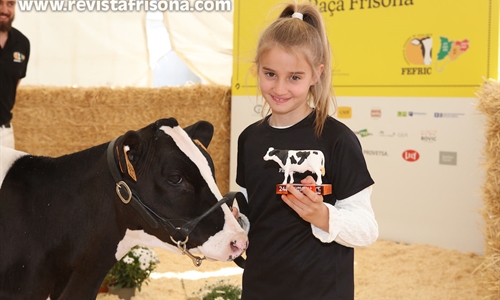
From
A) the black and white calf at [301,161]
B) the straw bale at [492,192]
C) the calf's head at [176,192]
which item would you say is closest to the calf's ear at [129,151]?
the calf's head at [176,192]

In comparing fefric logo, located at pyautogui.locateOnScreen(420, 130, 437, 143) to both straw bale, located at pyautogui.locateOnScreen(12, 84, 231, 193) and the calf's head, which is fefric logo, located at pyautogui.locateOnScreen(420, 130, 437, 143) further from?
the calf's head

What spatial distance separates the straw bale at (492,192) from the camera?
3.73 m

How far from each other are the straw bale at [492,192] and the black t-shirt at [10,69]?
142 inches

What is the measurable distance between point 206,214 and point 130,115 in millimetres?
5231

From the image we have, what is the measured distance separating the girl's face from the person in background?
3.39 meters

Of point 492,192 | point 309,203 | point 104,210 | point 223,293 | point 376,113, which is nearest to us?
point 309,203

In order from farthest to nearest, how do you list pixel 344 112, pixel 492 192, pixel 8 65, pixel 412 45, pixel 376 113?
pixel 344 112 < pixel 376 113 < pixel 412 45 < pixel 8 65 < pixel 492 192

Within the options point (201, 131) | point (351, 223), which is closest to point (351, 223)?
point (351, 223)

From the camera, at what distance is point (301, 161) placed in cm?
180

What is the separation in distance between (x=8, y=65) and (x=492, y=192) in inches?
150

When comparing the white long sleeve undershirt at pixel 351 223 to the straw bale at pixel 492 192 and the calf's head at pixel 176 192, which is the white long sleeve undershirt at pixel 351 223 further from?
the straw bale at pixel 492 192

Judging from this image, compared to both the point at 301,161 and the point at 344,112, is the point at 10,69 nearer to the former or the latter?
the point at 344,112

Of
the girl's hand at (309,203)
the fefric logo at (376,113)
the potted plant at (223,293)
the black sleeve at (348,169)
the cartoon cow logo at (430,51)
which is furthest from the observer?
the fefric logo at (376,113)

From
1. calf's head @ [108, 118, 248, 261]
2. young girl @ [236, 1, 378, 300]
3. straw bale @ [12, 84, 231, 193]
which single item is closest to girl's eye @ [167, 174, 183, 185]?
calf's head @ [108, 118, 248, 261]
